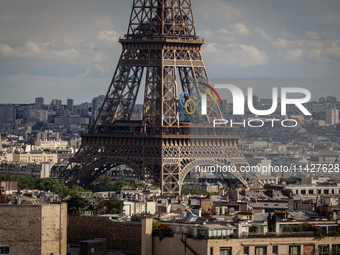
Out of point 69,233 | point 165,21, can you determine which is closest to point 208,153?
point 165,21

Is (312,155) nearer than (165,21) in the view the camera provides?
No

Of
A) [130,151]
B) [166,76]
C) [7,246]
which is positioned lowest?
[7,246]

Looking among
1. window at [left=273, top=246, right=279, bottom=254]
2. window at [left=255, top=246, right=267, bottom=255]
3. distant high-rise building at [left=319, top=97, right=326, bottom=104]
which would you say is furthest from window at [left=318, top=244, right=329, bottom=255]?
distant high-rise building at [left=319, top=97, right=326, bottom=104]

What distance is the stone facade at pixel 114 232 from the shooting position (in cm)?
3194

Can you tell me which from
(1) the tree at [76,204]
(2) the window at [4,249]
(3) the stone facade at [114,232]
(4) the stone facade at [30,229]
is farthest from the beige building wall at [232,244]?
(1) the tree at [76,204]

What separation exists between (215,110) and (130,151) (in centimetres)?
679

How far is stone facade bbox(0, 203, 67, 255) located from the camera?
100 feet

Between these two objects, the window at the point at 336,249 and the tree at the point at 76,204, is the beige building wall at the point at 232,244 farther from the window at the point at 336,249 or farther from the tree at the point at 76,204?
the tree at the point at 76,204

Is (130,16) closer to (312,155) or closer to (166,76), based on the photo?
(166,76)

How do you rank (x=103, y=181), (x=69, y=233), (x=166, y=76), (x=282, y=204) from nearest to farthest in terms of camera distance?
(x=69, y=233) → (x=282, y=204) → (x=166, y=76) → (x=103, y=181)

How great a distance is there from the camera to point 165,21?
75938mm

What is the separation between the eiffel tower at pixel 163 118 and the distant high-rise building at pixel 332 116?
2357 inches

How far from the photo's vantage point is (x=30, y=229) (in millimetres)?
30594

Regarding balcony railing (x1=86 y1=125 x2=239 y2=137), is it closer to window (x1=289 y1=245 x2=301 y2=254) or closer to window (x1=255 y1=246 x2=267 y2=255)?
window (x1=289 y1=245 x2=301 y2=254)
